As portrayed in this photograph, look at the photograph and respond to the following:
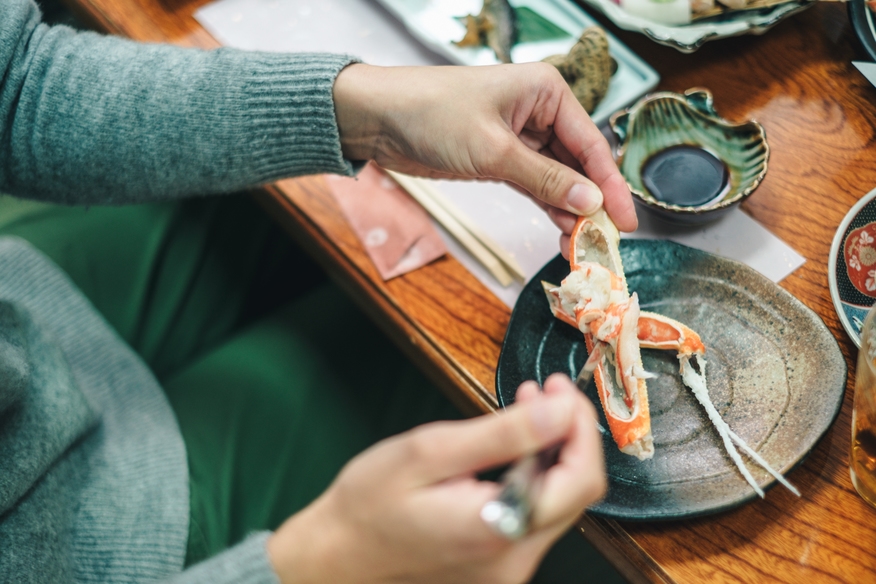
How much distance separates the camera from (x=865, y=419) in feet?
2.61

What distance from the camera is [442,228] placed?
1.14 meters

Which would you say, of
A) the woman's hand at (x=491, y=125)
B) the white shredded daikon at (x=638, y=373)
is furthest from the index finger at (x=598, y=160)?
Answer: the white shredded daikon at (x=638, y=373)

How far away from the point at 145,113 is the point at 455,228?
52 centimetres

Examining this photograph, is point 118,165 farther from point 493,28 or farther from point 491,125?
point 493,28

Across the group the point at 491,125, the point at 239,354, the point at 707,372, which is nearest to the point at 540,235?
the point at 491,125

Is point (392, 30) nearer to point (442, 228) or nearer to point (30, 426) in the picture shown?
point (442, 228)

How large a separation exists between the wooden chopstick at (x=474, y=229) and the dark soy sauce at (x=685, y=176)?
10.5 inches

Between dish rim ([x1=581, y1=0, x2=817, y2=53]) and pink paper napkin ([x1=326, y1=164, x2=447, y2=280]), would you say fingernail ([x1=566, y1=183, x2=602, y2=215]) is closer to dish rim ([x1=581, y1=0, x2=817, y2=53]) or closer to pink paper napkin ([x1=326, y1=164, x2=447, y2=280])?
pink paper napkin ([x1=326, y1=164, x2=447, y2=280])

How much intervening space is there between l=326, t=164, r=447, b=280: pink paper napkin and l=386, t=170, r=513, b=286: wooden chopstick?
0.02 meters

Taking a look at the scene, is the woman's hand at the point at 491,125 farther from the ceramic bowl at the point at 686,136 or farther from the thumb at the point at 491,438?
the thumb at the point at 491,438

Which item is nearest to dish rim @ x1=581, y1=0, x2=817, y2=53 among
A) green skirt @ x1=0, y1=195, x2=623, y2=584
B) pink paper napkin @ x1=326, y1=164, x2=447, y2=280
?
pink paper napkin @ x1=326, y1=164, x2=447, y2=280

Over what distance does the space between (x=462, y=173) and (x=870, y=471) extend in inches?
26.4

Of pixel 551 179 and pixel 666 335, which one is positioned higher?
pixel 551 179

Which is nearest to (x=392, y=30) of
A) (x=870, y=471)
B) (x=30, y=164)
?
(x=30, y=164)
